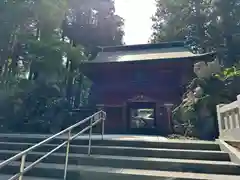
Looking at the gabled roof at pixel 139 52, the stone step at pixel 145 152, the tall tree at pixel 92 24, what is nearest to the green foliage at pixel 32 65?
the gabled roof at pixel 139 52

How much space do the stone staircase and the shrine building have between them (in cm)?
535

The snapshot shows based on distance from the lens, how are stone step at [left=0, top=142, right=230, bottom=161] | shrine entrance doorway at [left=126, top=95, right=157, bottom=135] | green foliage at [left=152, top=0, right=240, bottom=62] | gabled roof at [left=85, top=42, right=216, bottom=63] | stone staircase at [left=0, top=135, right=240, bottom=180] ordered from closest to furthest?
stone staircase at [left=0, top=135, right=240, bottom=180]
stone step at [left=0, top=142, right=230, bottom=161]
shrine entrance doorway at [left=126, top=95, right=157, bottom=135]
gabled roof at [left=85, top=42, right=216, bottom=63]
green foliage at [left=152, top=0, right=240, bottom=62]

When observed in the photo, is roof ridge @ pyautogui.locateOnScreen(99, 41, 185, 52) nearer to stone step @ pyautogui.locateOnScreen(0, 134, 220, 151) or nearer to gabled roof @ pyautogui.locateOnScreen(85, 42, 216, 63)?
gabled roof @ pyautogui.locateOnScreen(85, 42, 216, 63)

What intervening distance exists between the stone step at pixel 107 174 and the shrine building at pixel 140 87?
6.47m

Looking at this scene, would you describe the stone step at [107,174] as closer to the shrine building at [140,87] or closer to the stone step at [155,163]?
the stone step at [155,163]

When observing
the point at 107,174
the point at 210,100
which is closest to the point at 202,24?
the point at 210,100

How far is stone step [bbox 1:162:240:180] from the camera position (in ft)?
11.3

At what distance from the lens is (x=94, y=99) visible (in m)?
12.0

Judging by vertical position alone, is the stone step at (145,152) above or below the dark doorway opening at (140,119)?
below

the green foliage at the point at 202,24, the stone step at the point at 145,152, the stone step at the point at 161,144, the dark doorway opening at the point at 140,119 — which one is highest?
the green foliage at the point at 202,24

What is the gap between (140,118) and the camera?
1206 cm

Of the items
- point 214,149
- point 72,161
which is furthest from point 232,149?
point 72,161

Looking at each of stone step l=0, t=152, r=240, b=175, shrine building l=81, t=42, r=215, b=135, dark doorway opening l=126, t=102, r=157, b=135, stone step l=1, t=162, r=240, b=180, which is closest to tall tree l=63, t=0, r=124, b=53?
shrine building l=81, t=42, r=215, b=135

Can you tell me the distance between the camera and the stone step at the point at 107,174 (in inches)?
135
